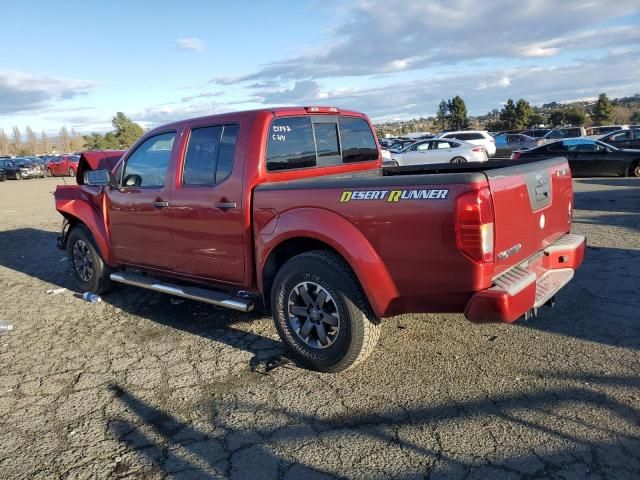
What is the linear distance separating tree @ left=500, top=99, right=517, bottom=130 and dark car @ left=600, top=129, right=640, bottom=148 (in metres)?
30.2

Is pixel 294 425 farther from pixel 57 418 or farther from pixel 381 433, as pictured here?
pixel 57 418

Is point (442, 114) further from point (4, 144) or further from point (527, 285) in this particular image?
point (4, 144)

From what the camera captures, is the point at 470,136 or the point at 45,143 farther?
the point at 45,143

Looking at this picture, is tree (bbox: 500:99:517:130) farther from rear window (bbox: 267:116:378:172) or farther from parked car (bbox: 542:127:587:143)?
rear window (bbox: 267:116:378:172)

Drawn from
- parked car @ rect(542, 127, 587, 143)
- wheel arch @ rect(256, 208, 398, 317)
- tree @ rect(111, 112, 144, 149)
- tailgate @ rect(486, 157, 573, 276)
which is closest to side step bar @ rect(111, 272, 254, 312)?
wheel arch @ rect(256, 208, 398, 317)

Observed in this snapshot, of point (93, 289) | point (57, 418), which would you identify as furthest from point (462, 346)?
point (93, 289)

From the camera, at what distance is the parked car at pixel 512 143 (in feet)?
94.2

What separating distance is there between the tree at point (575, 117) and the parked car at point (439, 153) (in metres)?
36.8

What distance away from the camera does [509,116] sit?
173ft

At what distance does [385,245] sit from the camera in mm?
3369

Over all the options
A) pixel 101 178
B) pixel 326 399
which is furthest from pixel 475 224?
pixel 101 178

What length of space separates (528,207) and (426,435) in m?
1.69

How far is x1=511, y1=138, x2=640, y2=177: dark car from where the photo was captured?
1678 cm

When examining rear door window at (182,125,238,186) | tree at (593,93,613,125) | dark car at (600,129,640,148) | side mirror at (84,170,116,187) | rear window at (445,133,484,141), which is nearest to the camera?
rear door window at (182,125,238,186)
